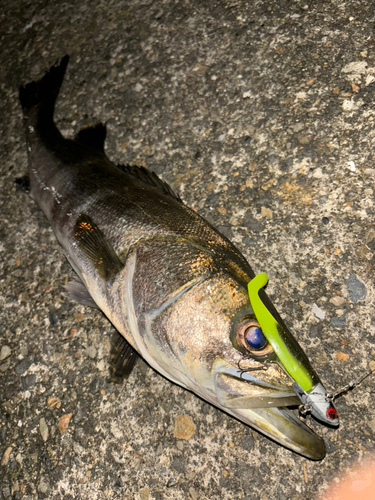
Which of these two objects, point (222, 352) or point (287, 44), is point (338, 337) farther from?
point (287, 44)

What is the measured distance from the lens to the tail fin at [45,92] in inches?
133

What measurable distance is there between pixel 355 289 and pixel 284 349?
0.93 metres

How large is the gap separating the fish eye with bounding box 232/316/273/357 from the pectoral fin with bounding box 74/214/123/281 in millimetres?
885

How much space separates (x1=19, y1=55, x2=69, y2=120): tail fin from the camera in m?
3.38

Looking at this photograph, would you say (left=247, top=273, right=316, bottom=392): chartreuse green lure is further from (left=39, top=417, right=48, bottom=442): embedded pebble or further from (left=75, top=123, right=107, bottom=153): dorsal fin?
(left=75, top=123, right=107, bottom=153): dorsal fin

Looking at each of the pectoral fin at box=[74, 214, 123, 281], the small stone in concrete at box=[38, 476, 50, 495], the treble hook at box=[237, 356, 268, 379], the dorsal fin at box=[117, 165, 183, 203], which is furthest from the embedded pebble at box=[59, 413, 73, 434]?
the dorsal fin at box=[117, 165, 183, 203]

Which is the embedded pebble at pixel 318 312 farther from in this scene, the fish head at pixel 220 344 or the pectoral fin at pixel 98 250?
the pectoral fin at pixel 98 250

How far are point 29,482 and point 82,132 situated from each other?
8.58ft

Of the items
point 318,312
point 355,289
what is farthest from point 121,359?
point 355,289

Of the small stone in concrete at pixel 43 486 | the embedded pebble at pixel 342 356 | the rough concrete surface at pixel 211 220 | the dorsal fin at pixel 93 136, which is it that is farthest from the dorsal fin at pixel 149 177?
the small stone in concrete at pixel 43 486

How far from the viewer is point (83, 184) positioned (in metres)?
2.76

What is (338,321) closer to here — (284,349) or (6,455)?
(284,349)

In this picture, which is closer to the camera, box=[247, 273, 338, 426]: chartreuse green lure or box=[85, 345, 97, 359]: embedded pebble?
box=[247, 273, 338, 426]: chartreuse green lure

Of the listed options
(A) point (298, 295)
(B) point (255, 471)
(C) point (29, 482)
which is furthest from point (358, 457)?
(C) point (29, 482)
